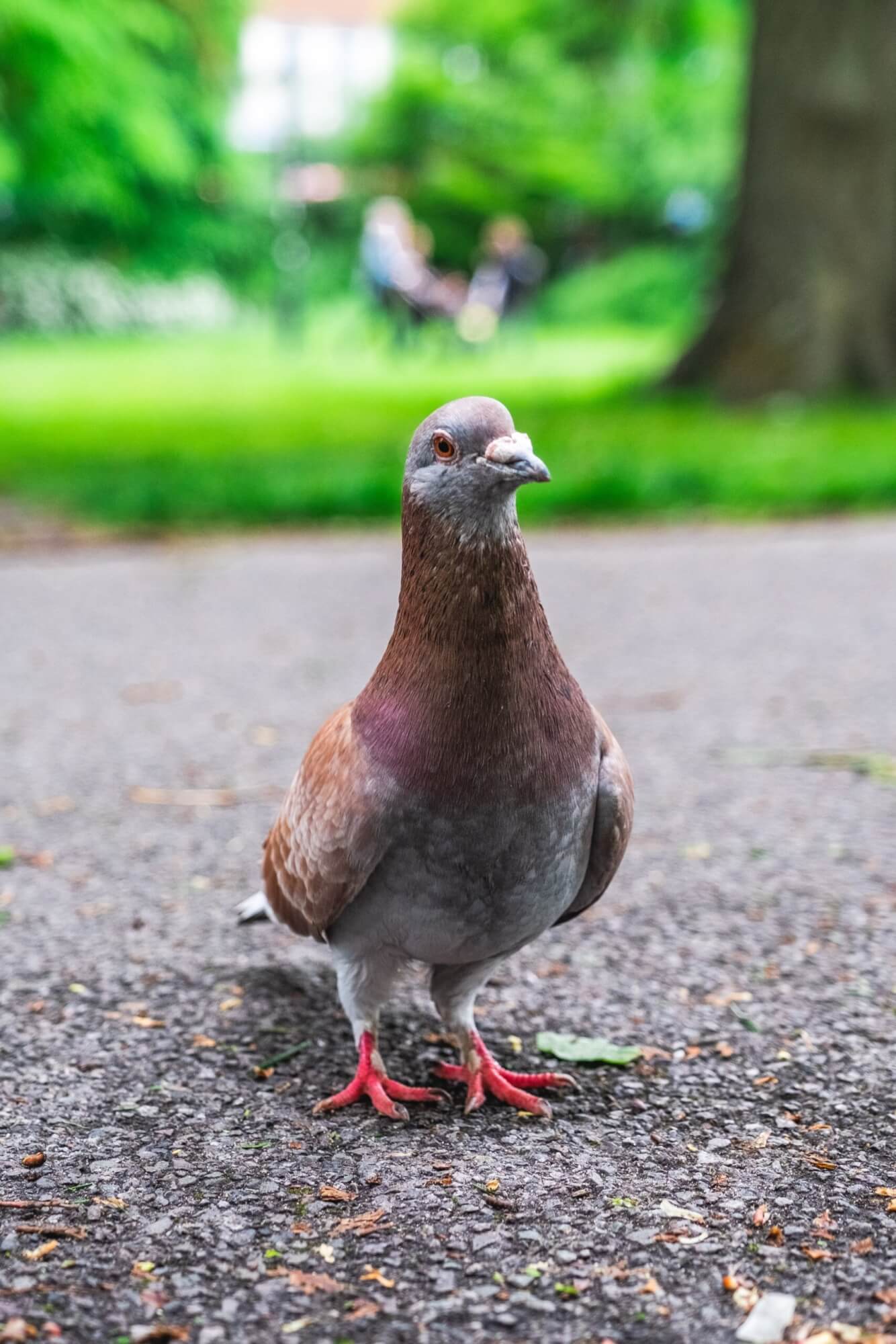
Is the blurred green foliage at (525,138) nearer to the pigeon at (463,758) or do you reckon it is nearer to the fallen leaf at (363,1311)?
the pigeon at (463,758)

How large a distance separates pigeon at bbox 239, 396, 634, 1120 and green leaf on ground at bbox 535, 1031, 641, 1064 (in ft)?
1.43

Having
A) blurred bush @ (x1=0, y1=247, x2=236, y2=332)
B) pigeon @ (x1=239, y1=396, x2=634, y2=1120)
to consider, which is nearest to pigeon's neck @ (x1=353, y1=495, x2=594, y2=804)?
pigeon @ (x1=239, y1=396, x2=634, y2=1120)

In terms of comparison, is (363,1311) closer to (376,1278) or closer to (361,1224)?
(376,1278)

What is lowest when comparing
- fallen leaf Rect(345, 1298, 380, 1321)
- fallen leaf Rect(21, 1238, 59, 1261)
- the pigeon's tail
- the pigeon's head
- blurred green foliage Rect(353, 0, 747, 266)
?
fallen leaf Rect(21, 1238, 59, 1261)

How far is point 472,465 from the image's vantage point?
2346 mm

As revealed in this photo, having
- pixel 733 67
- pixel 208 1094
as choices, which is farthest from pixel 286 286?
pixel 208 1094

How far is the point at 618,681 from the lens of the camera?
5691 mm

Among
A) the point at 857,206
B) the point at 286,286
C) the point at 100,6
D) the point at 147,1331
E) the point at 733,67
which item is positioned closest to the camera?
the point at 147,1331

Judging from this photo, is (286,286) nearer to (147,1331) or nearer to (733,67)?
(733,67)

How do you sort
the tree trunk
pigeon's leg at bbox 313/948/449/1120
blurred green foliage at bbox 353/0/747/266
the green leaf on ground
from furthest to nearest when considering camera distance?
1. blurred green foliage at bbox 353/0/747/266
2. the tree trunk
3. the green leaf on ground
4. pigeon's leg at bbox 313/948/449/1120

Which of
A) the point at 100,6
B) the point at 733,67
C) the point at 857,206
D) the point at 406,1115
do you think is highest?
the point at 733,67

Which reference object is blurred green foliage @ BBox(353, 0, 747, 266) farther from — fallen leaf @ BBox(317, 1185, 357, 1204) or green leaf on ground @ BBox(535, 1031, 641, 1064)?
fallen leaf @ BBox(317, 1185, 357, 1204)

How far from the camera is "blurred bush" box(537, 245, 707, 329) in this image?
105 ft

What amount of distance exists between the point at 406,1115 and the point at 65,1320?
2.57ft
